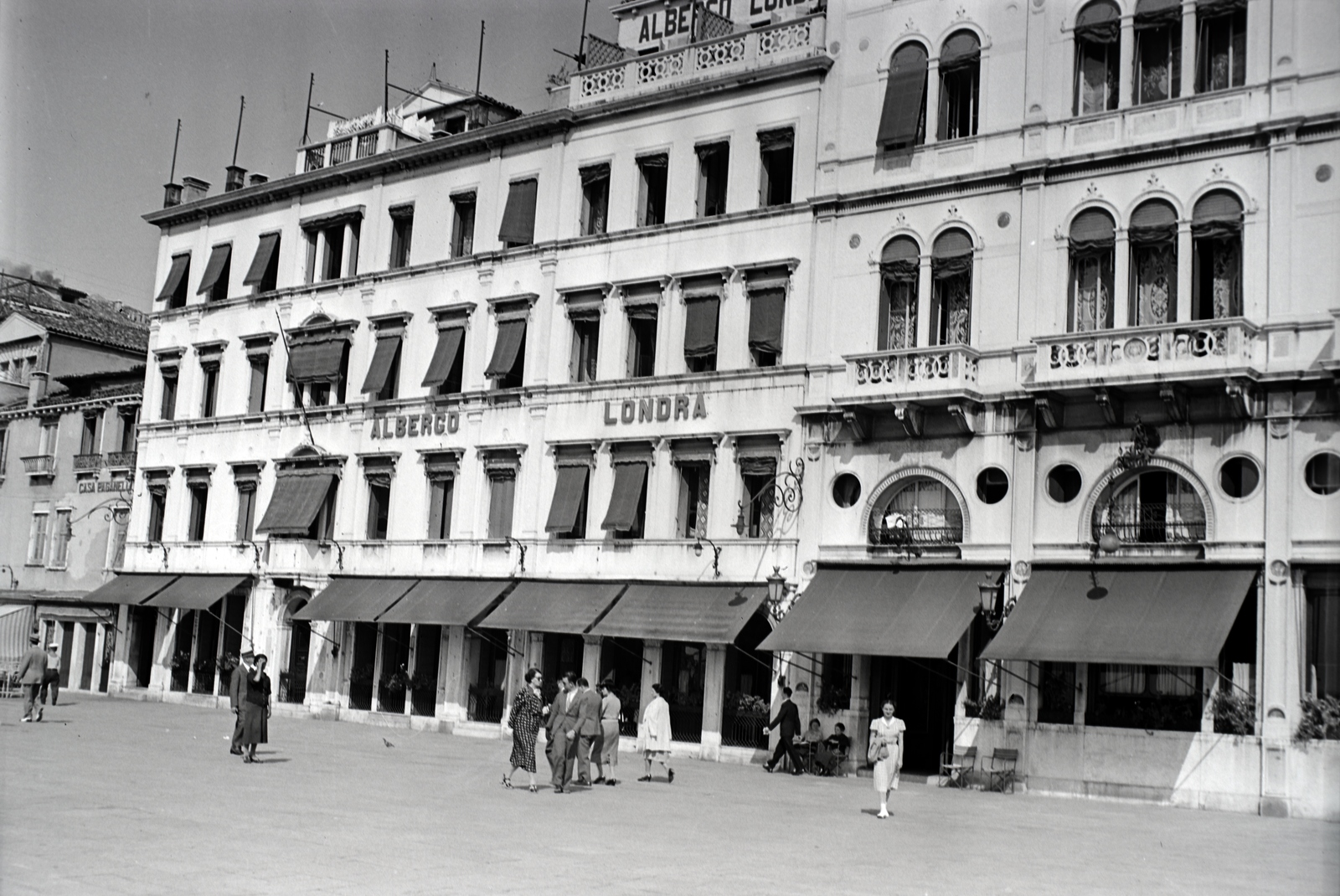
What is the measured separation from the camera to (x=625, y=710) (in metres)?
37.8

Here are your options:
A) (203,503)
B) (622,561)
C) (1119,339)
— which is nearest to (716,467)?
(622,561)

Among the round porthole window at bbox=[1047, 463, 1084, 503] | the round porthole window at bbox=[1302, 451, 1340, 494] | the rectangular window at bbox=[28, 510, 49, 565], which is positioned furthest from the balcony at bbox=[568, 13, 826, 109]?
the rectangular window at bbox=[28, 510, 49, 565]

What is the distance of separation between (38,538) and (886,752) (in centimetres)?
4427

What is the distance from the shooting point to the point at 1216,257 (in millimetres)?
29719

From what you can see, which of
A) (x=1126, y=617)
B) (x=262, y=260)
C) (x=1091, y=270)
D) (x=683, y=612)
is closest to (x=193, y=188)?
(x=262, y=260)

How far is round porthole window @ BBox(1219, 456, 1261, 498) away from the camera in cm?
2841

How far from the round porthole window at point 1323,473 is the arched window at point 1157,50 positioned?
8.01m

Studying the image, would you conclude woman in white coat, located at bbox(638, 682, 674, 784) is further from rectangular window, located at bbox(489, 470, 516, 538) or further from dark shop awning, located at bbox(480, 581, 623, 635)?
rectangular window, located at bbox(489, 470, 516, 538)

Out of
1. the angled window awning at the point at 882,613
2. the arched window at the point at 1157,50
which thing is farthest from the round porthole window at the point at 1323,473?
the arched window at the point at 1157,50

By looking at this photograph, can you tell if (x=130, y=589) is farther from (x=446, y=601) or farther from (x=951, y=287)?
(x=951, y=287)

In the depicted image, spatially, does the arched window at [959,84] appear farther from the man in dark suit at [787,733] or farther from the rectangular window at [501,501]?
the rectangular window at [501,501]

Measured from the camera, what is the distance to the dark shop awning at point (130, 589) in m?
49.5

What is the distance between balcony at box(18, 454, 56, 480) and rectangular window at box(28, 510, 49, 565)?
1.47 metres

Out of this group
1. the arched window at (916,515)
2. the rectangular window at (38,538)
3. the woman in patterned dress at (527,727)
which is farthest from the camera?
the rectangular window at (38,538)
